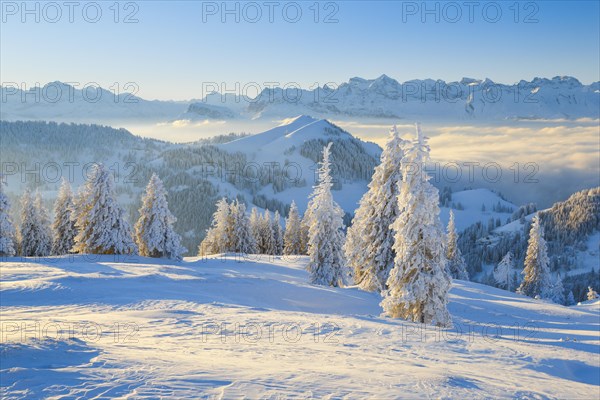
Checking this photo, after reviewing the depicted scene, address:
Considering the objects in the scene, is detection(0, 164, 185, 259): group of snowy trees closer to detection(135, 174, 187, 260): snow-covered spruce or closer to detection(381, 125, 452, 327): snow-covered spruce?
detection(135, 174, 187, 260): snow-covered spruce

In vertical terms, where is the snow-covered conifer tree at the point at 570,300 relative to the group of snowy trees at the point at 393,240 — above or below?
below

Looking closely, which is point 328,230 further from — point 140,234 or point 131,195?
point 131,195

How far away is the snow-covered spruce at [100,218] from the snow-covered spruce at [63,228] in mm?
7998

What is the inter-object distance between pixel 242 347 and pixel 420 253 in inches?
430

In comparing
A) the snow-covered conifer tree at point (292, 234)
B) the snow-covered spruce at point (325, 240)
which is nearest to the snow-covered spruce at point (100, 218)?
the snow-covered spruce at point (325, 240)

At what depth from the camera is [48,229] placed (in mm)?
47094

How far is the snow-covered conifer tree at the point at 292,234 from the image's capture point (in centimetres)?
5974

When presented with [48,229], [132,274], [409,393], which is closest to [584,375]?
[409,393]

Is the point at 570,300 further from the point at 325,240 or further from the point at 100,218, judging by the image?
the point at 100,218

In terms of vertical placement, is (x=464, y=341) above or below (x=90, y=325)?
below

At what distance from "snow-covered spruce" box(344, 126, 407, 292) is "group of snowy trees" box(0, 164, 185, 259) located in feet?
67.1

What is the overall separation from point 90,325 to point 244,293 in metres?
10.9

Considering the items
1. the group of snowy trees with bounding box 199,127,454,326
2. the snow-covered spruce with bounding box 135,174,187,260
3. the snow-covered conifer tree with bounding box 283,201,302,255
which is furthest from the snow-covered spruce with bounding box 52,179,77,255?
the group of snowy trees with bounding box 199,127,454,326

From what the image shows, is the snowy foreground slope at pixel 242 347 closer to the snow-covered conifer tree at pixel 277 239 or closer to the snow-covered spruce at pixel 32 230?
the snow-covered spruce at pixel 32 230
